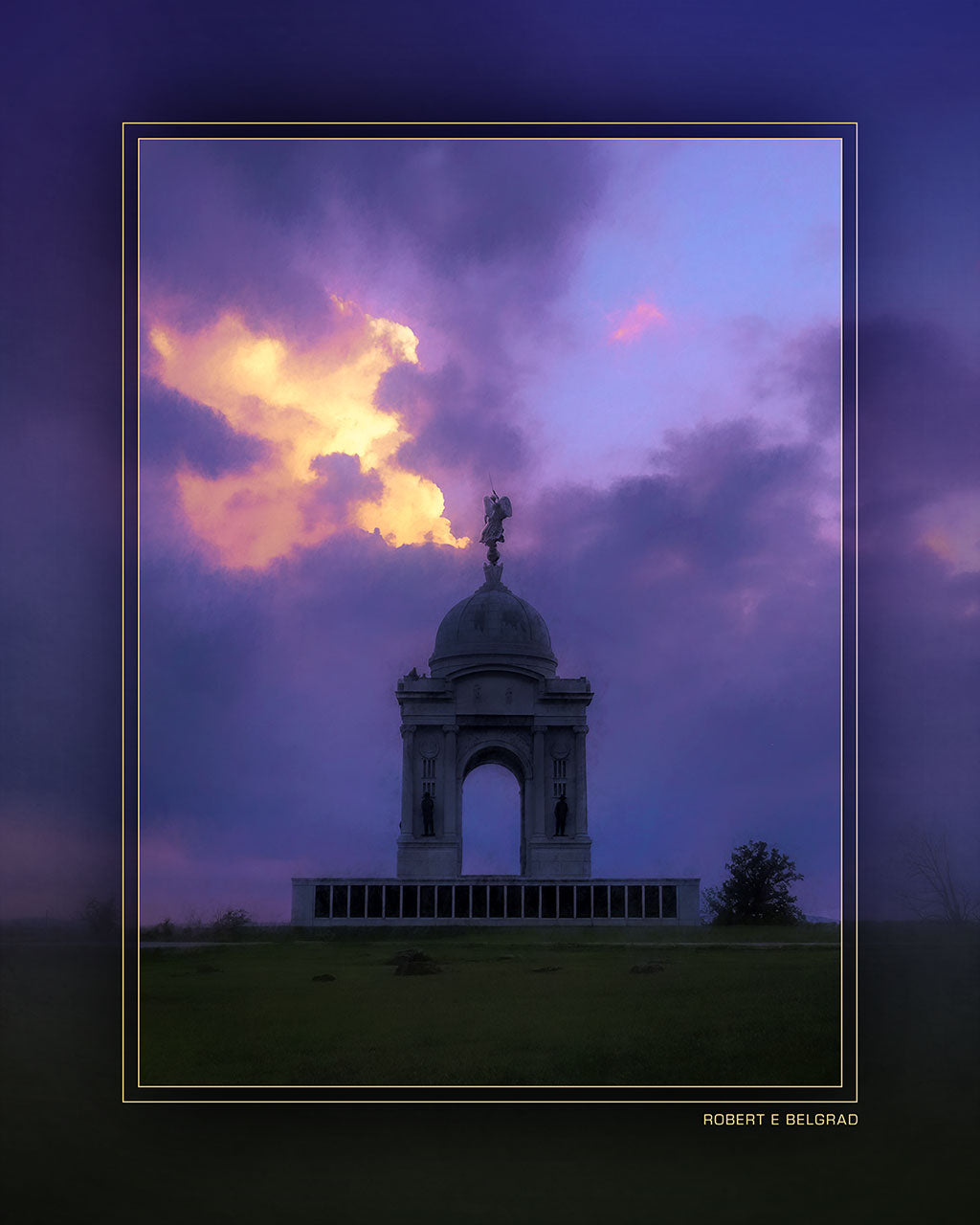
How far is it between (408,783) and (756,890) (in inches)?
129

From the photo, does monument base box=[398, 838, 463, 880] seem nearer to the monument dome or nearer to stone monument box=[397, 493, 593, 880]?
stone monument box=[397, 493, 593, 880]

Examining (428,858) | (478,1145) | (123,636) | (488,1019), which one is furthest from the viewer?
(428,858)

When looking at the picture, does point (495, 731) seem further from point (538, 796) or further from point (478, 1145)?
point (478, 1145)

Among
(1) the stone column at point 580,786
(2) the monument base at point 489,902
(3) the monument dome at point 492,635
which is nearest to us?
(2) the monument base at point 489,902

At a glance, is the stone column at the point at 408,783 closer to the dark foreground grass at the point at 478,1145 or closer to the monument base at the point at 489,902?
the monument base at the point at 489,902

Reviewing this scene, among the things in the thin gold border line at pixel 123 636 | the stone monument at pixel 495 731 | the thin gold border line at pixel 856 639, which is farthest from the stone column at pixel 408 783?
the thin gold border line at pixel 856 639

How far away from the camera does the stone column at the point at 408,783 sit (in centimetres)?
1025

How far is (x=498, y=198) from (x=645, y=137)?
104cm

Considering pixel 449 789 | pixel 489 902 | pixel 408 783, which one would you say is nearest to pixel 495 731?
pixel 449 789

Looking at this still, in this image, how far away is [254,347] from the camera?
8.49 metres

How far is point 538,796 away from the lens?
1214cm

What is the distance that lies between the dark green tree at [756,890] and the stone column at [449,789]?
308 cm

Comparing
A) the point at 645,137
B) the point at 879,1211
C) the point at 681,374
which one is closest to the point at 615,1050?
the point at 879,1211

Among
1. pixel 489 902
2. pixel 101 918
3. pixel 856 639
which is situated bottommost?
pixel 489 902
